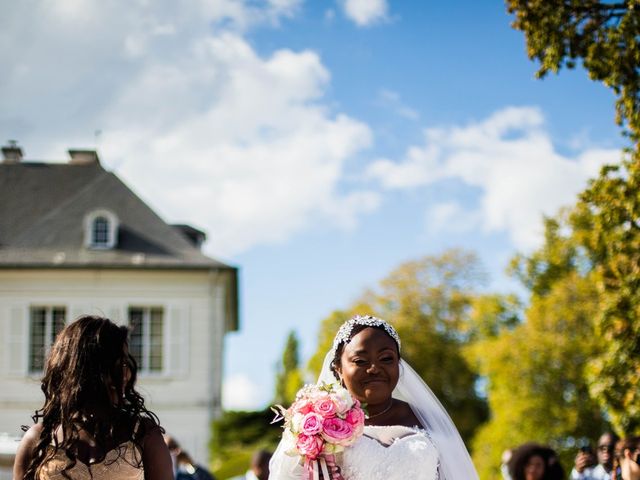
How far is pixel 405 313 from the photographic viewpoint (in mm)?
46094

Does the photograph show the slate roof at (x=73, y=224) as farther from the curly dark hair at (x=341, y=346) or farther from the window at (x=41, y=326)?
the curly dark hair at (x=341, y=346)

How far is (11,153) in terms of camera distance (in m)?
34.0

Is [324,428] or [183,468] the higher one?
[324,428]

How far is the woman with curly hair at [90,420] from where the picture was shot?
13.5 feet

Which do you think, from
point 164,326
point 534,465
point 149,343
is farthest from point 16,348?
point 534,465

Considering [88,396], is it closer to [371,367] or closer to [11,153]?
[371,367]

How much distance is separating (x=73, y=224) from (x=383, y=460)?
2756cm

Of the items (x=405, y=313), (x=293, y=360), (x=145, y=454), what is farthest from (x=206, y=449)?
(x=293, y=360)

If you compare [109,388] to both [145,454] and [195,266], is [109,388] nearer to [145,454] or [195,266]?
[145,454]

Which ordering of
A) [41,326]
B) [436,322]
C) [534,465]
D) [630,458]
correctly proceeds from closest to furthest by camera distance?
1. [630,458]
2. [534,465]
3. [41,326]
4. [436,322]

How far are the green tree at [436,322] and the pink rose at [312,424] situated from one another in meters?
39.1

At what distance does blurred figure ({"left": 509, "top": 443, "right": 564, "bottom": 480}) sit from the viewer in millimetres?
8352

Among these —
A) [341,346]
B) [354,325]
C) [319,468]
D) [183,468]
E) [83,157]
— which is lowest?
[183,468]

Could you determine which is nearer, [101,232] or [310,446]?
[310,446]
